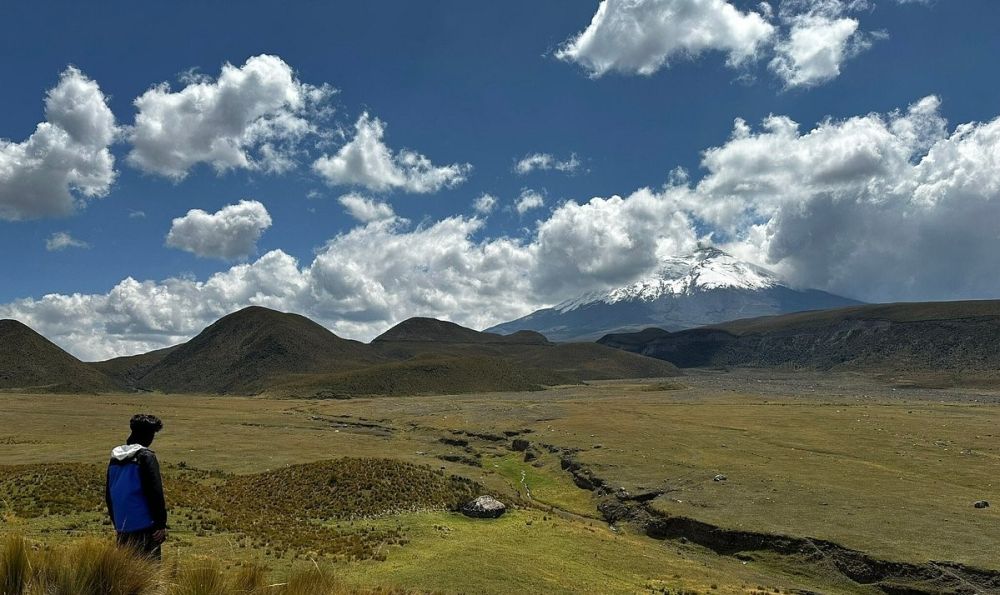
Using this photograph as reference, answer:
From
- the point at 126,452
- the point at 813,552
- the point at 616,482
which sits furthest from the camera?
the point at 616,482

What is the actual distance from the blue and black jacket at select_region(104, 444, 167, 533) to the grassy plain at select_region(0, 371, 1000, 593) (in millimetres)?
12423

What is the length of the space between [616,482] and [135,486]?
40564 mm

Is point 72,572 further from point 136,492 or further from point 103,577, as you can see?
point 136,492

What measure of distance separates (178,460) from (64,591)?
49.8m

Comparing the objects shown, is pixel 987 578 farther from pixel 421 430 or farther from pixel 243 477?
pixel 421 430

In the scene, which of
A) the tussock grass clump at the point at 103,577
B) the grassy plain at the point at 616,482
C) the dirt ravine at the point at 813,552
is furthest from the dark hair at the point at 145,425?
the dirt ravine at the point at 813,552

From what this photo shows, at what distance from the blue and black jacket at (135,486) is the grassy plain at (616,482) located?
12423mm

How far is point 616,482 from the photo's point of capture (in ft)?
148

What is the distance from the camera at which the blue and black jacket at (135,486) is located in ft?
28.8

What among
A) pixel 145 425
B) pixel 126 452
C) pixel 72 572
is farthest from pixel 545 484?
pixel 72 572

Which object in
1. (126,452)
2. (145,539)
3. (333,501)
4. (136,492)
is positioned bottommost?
(333,501)

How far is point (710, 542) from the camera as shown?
33156 millimetres

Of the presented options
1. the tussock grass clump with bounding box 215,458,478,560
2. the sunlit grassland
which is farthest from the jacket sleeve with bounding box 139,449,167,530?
the sunlit grassland

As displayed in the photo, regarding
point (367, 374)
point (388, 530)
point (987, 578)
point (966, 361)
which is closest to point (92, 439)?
point (388, 530)
